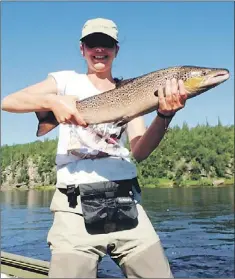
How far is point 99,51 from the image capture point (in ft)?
10.4

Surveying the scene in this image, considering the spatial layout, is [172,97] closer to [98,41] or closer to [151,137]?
[151,137]

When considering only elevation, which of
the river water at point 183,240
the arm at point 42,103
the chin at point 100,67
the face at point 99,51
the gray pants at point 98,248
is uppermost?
the face at point 99,51

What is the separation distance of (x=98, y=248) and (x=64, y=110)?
36.9 inches

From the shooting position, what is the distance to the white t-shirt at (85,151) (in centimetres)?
305

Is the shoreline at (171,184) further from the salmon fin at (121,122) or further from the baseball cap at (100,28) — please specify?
the baseball cap at (100,28)

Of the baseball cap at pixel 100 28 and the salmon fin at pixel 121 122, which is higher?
the baseball cap at pixel 100 28

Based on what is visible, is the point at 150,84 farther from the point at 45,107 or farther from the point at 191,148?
the point at 191,148

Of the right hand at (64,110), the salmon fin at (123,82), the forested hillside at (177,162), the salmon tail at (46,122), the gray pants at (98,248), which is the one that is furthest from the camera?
the forested hillside at (177,162)

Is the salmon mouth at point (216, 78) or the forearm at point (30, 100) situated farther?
the salmon mouth at point (216, 78)

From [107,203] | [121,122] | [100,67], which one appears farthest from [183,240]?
[100,67]

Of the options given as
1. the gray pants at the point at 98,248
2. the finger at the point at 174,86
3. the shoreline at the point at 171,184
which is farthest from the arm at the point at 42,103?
the shoreline at the point at 171,184

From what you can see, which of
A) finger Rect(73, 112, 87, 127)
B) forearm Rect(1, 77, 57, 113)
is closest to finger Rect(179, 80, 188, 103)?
finger Rect(73, 112, 87, 127)

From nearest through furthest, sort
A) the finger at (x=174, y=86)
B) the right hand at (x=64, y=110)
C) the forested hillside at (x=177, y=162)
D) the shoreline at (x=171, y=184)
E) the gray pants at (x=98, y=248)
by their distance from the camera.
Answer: the gray pants at (x=98, y=248)
the right hand at (x=64, y=110)
the finger at (x=174, y=86)
the forested hillside at (x=177, y=162)
the shoreline at (x=171, y=184)

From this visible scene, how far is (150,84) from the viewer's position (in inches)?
131
